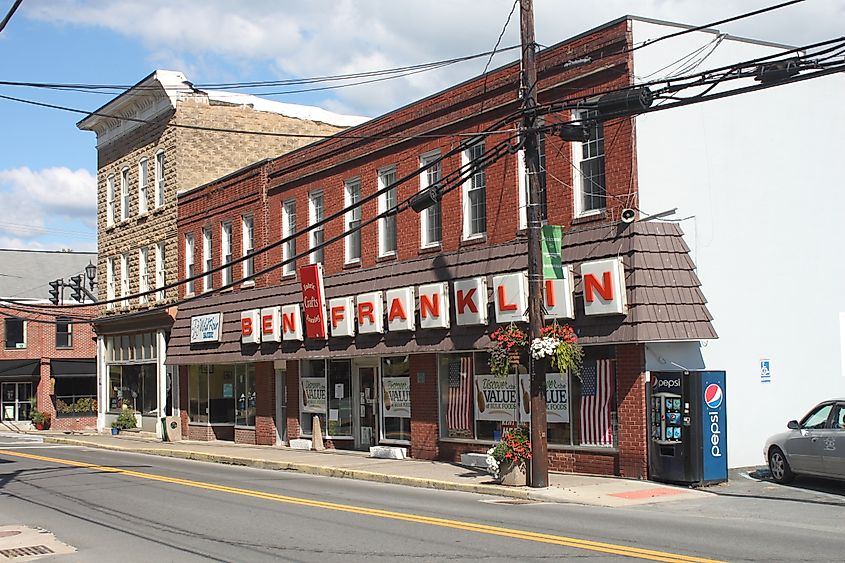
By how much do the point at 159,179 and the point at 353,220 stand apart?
13296 mm

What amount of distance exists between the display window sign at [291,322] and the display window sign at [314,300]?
0.46 m

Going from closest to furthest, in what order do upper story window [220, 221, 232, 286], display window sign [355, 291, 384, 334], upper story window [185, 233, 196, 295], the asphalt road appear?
the asphalt road < display window sign [355, 291, 384, 334] < upper story window [220, 221, 232, 286] < upper story window [185, 233, 196, 295]

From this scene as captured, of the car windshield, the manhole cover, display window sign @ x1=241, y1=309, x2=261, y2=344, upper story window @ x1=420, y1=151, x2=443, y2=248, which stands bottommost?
the manhole cover

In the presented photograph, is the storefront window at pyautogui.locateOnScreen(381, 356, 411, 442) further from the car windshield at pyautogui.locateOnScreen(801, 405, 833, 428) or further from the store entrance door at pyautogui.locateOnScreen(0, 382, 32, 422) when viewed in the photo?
the store entrance door at pyautogui.locateOnScreen(0, 382, 32, 422)

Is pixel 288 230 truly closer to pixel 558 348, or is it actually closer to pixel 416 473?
pixel 416 473

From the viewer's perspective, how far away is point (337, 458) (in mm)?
24734

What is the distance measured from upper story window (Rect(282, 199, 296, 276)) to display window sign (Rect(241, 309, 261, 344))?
59.1 inches

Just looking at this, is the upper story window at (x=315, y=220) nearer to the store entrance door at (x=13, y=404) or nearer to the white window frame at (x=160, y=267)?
the white window frame at (x=160, y=267)

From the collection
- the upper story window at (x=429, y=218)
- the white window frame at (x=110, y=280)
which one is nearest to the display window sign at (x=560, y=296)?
the upper story window at (x=429, y=218)

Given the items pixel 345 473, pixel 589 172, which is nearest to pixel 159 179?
pixel 345 473

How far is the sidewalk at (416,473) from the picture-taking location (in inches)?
653

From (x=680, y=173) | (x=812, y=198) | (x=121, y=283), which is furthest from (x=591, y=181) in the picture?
(x=121, y=283)

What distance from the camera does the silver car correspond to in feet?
53.4

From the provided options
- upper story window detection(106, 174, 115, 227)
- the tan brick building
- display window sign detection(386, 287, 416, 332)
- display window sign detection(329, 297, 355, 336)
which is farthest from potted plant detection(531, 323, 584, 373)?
upper story window detection(106, 174, 115, 227)
